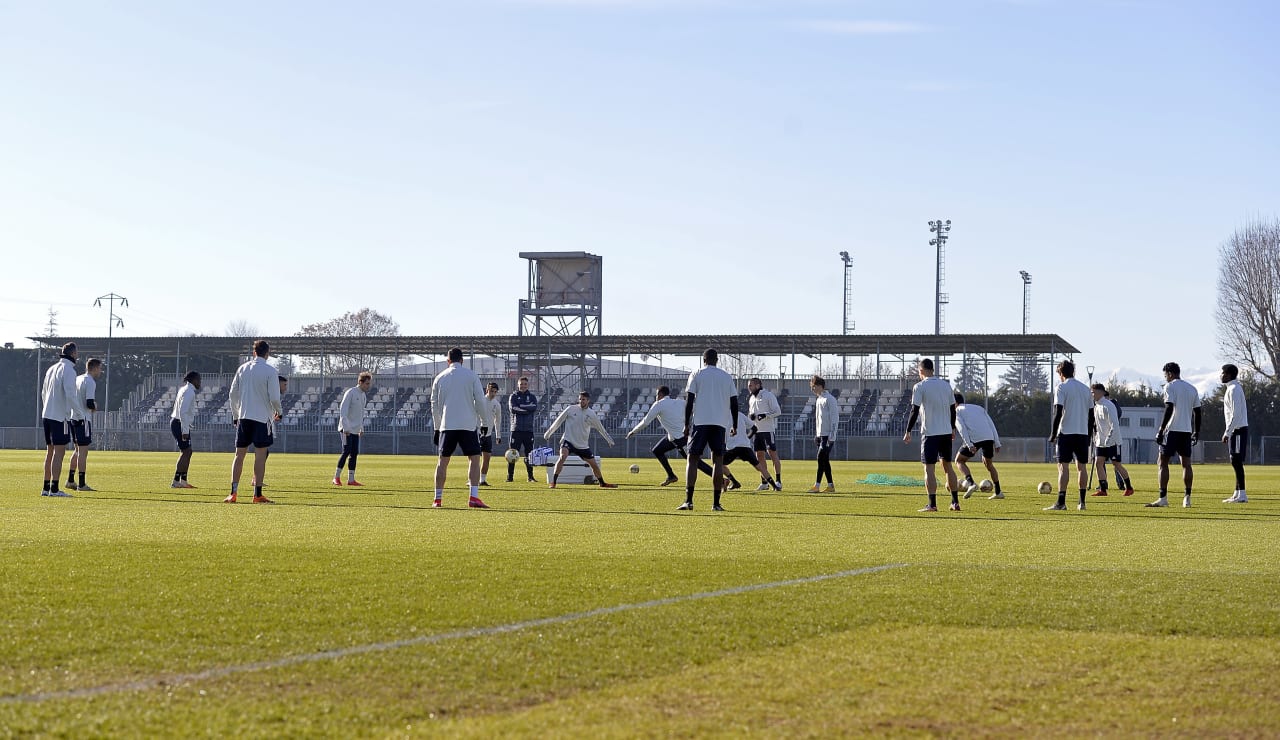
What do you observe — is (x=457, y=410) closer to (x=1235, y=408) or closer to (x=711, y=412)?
(x=711, y=412)

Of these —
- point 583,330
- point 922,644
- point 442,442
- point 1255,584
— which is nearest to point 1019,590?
point 1255,584

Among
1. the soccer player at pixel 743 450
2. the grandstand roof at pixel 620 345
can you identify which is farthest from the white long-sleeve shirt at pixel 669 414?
the grandstand roof at pixel 620 345

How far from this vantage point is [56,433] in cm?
2069

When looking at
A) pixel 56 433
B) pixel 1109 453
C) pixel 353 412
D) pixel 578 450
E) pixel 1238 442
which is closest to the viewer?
pixel 56 433

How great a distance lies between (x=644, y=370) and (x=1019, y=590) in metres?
85.7

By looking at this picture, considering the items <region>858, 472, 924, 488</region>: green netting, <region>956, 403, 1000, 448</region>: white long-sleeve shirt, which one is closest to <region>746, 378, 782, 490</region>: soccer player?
<region>956, 403, 1000, 448</region>: white long-sleeve shirt

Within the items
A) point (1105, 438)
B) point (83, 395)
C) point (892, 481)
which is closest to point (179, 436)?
point (83, 395)

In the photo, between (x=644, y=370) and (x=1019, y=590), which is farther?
(x=644, y=370)

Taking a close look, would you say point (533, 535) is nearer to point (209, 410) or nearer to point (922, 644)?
point (922, 644)

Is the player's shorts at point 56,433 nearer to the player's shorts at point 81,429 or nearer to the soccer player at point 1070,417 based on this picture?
the player's shorts at point 81,429

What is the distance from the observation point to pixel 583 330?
75188 mm

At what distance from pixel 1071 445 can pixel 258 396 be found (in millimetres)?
10945

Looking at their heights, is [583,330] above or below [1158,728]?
above

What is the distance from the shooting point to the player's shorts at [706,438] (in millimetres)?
18078
